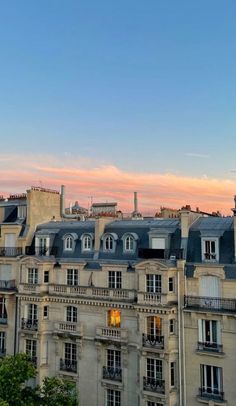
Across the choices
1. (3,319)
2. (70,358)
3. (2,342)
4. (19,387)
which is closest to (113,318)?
(70,358)

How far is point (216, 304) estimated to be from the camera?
30.5 m

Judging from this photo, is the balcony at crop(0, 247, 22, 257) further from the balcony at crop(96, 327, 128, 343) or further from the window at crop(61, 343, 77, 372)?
the balcony at crop(96, 327, 128, 343)

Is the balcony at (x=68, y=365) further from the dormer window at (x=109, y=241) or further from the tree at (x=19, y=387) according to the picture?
the dormer window at (x=109, y=241)

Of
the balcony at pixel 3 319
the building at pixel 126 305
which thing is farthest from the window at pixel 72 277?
the balcony at pixel 3 319

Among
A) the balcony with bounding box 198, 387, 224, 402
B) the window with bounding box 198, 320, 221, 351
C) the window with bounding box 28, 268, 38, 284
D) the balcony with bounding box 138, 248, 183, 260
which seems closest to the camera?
the balcony with bounding box 198, 387, 224, 402

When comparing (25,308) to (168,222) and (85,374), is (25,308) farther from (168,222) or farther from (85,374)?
(168,222)

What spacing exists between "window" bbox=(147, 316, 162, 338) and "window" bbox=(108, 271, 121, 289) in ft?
12.9

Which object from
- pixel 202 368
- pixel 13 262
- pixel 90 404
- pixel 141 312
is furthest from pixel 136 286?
pixel 13 262

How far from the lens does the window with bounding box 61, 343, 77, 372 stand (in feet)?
117

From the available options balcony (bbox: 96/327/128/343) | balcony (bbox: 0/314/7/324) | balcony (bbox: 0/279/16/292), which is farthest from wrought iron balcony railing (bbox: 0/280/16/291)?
balcony (bbox: 96/327/128/343)

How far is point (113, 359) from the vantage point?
33938 mm

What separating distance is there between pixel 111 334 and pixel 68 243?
9137 mm

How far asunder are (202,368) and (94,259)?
12091mm

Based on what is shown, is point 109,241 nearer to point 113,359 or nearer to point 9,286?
point 113,359
